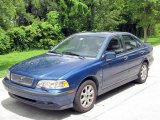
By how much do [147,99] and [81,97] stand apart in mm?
1808

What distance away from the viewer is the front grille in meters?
5.32

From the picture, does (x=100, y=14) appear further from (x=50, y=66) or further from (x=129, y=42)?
(x=50, y=66)

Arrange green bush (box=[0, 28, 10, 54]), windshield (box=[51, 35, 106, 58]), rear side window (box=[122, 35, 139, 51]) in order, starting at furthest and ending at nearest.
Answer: green bush (box=[0, 28, 10, 54]) → rear side window (box=[122, 35, 139, 51]) → windshield (box=[51, 35, 106, 58])

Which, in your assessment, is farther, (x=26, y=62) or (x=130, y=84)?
(x=130, y=84)

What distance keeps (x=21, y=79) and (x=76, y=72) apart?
1081 millimetres

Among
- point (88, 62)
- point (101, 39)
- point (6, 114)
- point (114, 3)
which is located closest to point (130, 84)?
point (101, 39)

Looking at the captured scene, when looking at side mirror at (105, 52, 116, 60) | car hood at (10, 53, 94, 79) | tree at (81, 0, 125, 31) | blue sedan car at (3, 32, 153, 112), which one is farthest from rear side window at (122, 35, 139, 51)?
tree at (81, 0, 125, 31)

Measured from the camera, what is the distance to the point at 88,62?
582 centimetres

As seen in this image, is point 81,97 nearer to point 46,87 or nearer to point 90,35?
point 46,87

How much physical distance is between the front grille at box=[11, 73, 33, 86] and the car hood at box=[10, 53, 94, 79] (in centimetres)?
8

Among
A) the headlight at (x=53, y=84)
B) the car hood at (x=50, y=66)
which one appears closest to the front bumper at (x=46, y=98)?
the headlight at (x=53, y=84)

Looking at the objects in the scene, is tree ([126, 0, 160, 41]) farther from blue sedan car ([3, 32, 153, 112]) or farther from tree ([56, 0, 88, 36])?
blue sedan car ([3, 32, 153, 112])

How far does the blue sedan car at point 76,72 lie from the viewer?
5.16 metres

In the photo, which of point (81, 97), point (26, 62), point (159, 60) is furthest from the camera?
point (159, 60)
